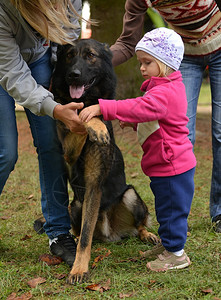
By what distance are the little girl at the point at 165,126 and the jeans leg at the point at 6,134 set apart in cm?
68

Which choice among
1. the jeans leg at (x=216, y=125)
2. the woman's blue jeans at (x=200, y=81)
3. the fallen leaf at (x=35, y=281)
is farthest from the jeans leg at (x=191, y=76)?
the fallen leaf at (x=35, y=281)

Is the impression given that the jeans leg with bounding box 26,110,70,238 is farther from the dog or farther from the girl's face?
the girl's face

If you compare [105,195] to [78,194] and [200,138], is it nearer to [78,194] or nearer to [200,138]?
[78,194]

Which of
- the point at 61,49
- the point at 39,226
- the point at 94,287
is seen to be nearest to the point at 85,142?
the point at 61,49

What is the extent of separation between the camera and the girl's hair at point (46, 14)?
2.53 m

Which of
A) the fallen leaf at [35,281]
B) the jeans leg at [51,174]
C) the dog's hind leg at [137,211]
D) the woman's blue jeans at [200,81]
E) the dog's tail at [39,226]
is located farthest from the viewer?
the dog's tail at [39,226]

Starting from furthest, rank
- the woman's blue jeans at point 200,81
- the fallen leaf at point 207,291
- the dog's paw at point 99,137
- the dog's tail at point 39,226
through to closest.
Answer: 1. the dog's tail at point 39,226
2. the woman's blue jeans at point 200,81
3. the dog's paw at point 99,137
4. the fallen leaf at point 207,291

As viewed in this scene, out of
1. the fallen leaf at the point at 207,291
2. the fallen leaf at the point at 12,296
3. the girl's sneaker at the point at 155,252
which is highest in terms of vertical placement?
the fallen leaf at the point at 207,291

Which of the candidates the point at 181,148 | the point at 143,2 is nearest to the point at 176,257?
the point at 181,148

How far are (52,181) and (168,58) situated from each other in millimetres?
1412

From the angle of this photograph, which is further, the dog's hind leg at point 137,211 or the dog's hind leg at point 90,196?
the dog's hind leg at point 137,211

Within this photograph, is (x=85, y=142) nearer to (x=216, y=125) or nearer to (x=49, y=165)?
(x=49, y=165)

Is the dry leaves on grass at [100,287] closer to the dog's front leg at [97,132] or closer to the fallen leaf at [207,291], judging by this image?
the fallen leaf at [207,291]

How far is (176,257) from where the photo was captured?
9.67 ft
